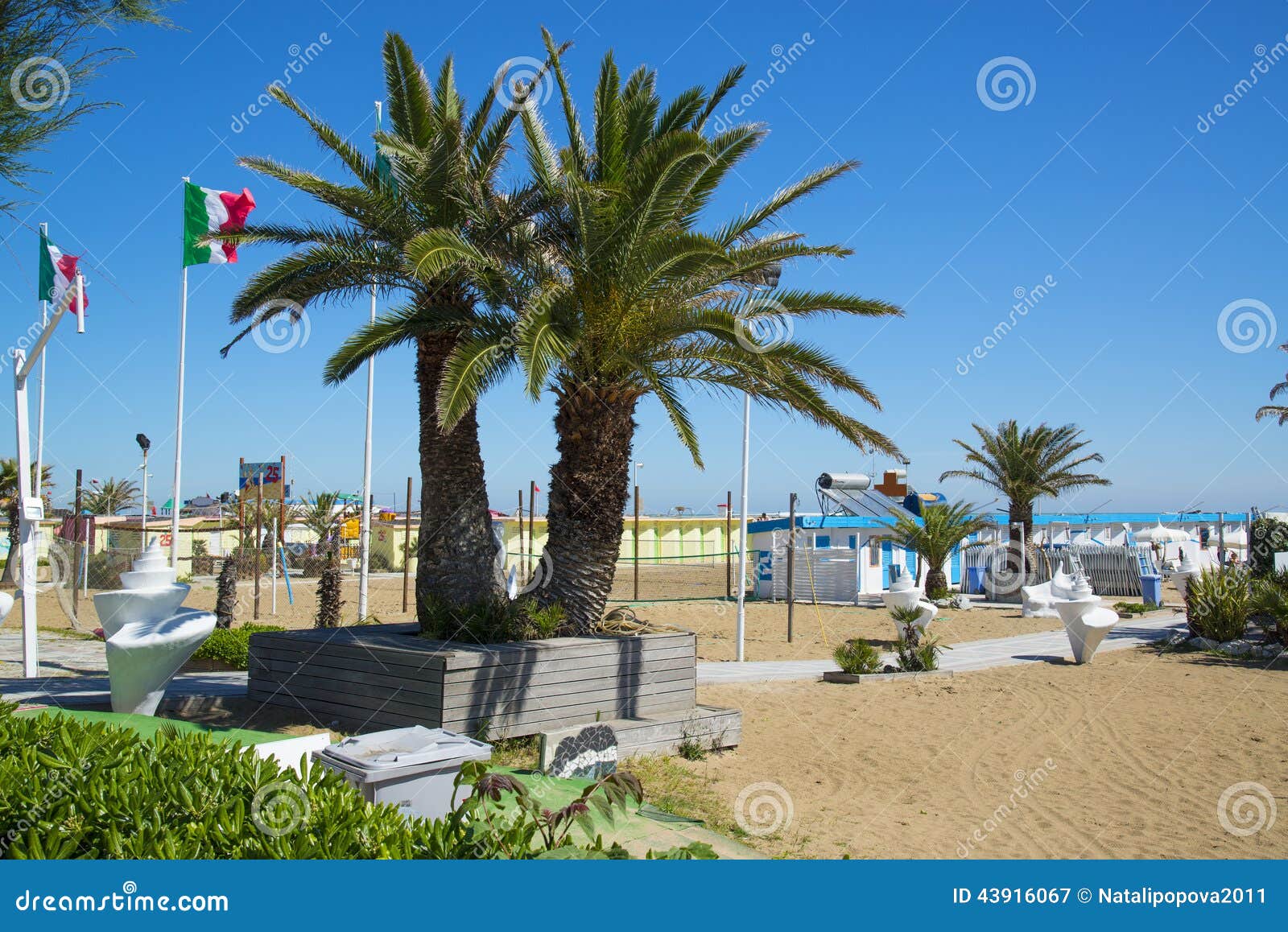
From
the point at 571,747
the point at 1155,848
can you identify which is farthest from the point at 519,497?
the point at 1155,848

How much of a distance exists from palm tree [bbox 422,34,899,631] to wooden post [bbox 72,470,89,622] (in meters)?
11.3

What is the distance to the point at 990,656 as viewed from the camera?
49.9 feet

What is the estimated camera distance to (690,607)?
22.4 m

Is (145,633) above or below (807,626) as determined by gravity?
above

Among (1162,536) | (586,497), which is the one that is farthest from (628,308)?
(1162,536)

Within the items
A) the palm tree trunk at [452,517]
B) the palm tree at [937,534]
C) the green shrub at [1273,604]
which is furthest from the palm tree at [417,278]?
the palm tree at [937,534]

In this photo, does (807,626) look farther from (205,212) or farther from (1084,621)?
(205,212)

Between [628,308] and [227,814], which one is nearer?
[227,814]

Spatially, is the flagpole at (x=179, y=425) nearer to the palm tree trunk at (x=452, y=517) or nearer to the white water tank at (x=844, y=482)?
the palm tree trunk at (x=452, y=517)

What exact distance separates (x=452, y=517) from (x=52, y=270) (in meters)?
9.74

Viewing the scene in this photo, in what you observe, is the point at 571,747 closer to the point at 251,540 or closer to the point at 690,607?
the point at 690,607

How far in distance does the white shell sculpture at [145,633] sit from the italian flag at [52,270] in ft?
24.6
